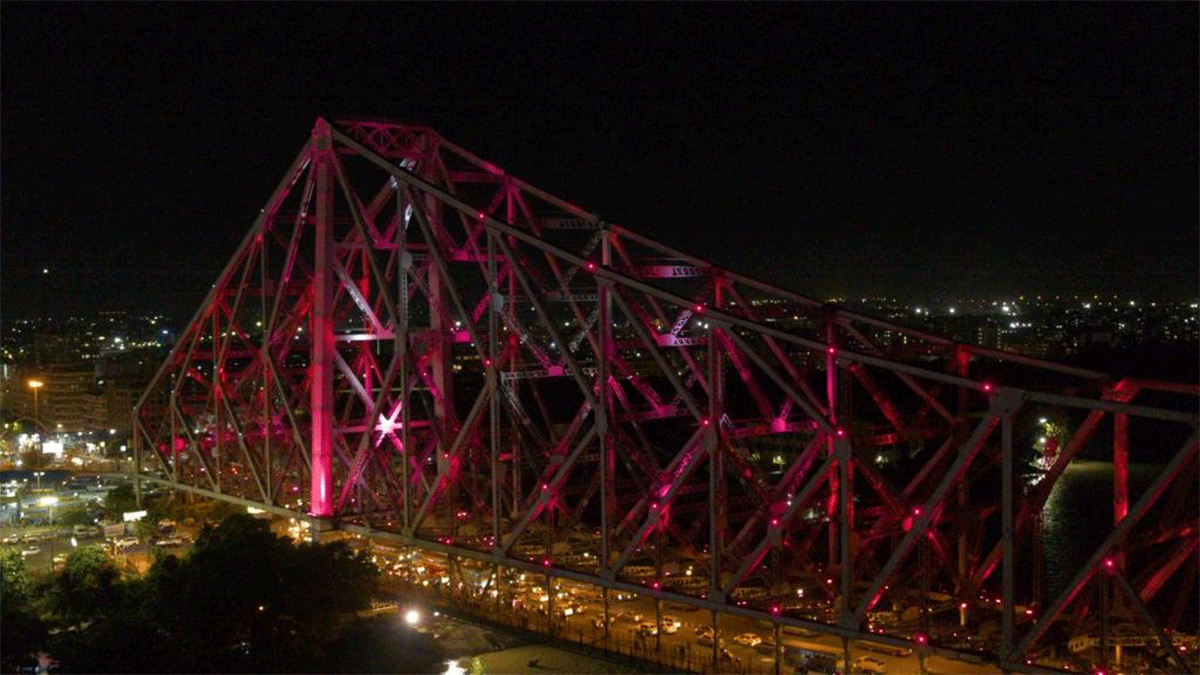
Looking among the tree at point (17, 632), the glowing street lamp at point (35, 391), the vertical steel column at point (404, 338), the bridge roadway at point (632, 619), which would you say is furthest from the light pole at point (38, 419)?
the vertical steel column at point (404, 338)

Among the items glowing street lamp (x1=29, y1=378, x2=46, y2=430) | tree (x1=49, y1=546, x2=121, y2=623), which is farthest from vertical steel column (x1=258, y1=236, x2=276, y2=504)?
glowing street lamp (x1=29, y1=378, x2=46, y2=430)

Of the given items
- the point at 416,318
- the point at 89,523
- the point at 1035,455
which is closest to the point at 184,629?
the point at 416,318

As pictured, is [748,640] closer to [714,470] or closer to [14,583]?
[714,470]

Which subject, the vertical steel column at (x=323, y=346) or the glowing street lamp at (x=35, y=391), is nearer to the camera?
the vertical steel column at (x=323, y=346)

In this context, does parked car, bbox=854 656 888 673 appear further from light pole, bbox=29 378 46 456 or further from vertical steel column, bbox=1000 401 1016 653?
light pole, bbox=29 378 46 456

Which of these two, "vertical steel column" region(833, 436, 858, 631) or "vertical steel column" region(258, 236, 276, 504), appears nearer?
"vertical steel column" region(833, 436, 858, 631)

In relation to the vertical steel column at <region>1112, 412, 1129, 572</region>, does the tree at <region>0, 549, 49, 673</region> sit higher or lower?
lower

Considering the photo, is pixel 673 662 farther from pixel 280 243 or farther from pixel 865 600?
pixel 280 243

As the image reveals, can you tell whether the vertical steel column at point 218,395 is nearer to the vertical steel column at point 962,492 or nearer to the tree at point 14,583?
the tree at point 14,583

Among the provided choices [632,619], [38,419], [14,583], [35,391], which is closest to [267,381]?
[14,583]
